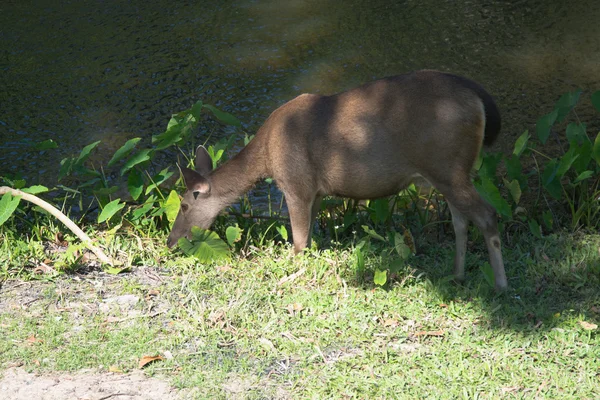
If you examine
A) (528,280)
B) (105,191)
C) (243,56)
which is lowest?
(528,280)

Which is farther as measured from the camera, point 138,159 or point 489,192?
point 138,159

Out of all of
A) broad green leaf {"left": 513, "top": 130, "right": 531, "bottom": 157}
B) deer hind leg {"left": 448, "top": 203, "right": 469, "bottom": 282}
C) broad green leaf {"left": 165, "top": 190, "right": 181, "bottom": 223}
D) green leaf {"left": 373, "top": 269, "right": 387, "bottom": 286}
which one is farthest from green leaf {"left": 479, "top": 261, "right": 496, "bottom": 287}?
broad green leaf {"left": 165, "top": 190, "right": 181, "bottom": 223}

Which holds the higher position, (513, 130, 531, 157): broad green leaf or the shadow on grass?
(513, 130, 531, 157): broad green leaf

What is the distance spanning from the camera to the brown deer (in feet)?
17.9

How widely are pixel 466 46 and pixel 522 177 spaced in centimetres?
415

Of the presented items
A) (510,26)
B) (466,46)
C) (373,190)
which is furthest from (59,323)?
(510,26)

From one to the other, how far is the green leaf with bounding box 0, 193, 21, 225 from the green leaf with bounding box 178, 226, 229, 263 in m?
1.31

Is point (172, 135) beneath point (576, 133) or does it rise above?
above

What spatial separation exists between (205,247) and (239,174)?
66cm

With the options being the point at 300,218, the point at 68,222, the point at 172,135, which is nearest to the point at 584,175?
the point at 300,218

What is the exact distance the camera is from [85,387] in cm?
480

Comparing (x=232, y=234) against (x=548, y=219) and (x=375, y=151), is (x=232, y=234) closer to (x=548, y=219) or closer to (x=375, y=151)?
(x=375, y=151)

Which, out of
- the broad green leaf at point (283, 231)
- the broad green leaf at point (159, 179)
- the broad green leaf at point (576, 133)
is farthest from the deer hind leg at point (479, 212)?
the broad green leaf at point (159, 179)

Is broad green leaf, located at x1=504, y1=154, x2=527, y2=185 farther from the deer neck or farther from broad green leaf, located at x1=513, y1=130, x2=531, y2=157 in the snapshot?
the deer neck
